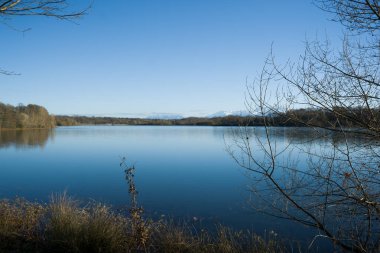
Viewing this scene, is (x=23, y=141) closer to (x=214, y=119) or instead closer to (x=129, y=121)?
(x=214, y=119)

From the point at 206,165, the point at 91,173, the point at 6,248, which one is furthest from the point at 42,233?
the point at 206,165

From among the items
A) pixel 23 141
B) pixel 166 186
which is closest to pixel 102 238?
pixel 166 186

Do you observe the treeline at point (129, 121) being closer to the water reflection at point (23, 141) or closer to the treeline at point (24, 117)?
the treeline at point (24, 117)

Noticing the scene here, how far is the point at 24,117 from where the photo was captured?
73.4 m

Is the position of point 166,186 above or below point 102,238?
below

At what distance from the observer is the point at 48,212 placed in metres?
7.29

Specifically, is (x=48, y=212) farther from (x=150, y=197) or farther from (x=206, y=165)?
(x=206, y=165)

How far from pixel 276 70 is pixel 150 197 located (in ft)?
25.3

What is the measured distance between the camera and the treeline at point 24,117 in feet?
229

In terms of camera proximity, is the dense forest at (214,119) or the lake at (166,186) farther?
the lake at (166,186)

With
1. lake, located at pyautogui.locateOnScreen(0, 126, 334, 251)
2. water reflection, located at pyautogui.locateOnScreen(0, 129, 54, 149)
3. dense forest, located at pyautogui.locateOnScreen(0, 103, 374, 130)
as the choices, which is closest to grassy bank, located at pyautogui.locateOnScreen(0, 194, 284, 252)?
lake, located at pyautogui.locateOnScreen(0, 126, 334, 251)

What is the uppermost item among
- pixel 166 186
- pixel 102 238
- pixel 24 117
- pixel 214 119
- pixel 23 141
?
pixel 24 117

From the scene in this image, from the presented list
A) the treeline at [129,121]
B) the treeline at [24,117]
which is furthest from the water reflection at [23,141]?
the treeline at [129,121]

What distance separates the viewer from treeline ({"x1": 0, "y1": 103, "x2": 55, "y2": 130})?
6977 centimetres
